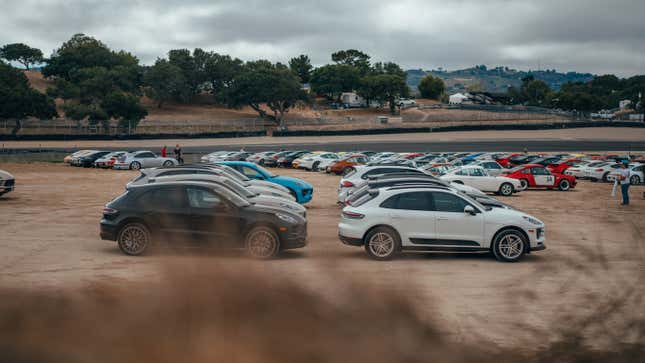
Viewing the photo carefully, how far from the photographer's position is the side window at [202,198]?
38.6 ft

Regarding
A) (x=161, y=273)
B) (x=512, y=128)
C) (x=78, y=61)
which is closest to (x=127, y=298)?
(x=161, y=273)

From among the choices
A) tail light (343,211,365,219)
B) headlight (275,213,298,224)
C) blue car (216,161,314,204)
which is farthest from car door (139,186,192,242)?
blue car (216,161,314,204)

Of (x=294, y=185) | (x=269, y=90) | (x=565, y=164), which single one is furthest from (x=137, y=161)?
(x=269, y=90)

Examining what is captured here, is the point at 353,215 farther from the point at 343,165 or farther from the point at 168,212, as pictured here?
the point at 343,165

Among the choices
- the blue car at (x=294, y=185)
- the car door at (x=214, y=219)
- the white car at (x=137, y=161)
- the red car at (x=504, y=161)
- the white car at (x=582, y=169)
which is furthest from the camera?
the red car at (x=504, y=161)

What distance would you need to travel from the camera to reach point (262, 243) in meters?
11.6

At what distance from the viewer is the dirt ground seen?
28.3 feet

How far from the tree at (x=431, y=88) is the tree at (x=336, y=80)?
1677 inches

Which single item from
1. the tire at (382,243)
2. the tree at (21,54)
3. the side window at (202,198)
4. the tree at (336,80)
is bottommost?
the tire at (382,243)

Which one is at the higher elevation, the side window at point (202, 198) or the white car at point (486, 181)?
the side window at point (202, 198)

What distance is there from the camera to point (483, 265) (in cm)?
1183

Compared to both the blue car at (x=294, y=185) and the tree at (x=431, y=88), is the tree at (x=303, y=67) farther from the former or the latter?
the blue car at (x=294, y=185)

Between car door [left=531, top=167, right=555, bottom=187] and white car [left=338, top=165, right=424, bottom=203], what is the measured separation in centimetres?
998

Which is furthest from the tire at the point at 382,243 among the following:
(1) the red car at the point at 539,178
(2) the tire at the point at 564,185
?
(2) the tire at the point at 564,185
